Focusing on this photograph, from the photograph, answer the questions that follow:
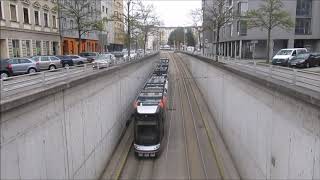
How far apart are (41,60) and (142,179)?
60.2ft

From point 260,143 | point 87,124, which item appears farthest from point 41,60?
point 260,143

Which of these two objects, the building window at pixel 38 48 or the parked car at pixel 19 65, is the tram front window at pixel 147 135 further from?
the building window at pixel 38 48

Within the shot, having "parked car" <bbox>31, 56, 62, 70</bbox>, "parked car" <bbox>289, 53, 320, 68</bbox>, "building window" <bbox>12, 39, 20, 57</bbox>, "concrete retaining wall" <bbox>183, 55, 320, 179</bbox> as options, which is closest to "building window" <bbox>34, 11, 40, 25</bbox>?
"building window" <bbox>12, 39, 20, 57</bbox>

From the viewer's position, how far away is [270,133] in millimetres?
11969

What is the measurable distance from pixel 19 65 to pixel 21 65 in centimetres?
23

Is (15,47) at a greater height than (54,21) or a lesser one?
lesser

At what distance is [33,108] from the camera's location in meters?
9.66

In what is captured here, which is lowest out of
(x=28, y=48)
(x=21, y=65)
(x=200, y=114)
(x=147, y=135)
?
(x=200, y=114)

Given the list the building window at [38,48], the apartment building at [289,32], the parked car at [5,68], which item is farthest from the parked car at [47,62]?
the apartment building at [289,32]

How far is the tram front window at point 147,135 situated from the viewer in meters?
19.5

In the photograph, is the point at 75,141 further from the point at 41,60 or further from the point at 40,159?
the point at 41,60

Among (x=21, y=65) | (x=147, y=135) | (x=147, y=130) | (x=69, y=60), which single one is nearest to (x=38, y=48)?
(x=69, y=60)

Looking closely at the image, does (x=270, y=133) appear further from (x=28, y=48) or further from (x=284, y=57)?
(x=28, y=48)

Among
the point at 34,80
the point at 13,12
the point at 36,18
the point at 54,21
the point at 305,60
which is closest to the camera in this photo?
the point at 34,80
